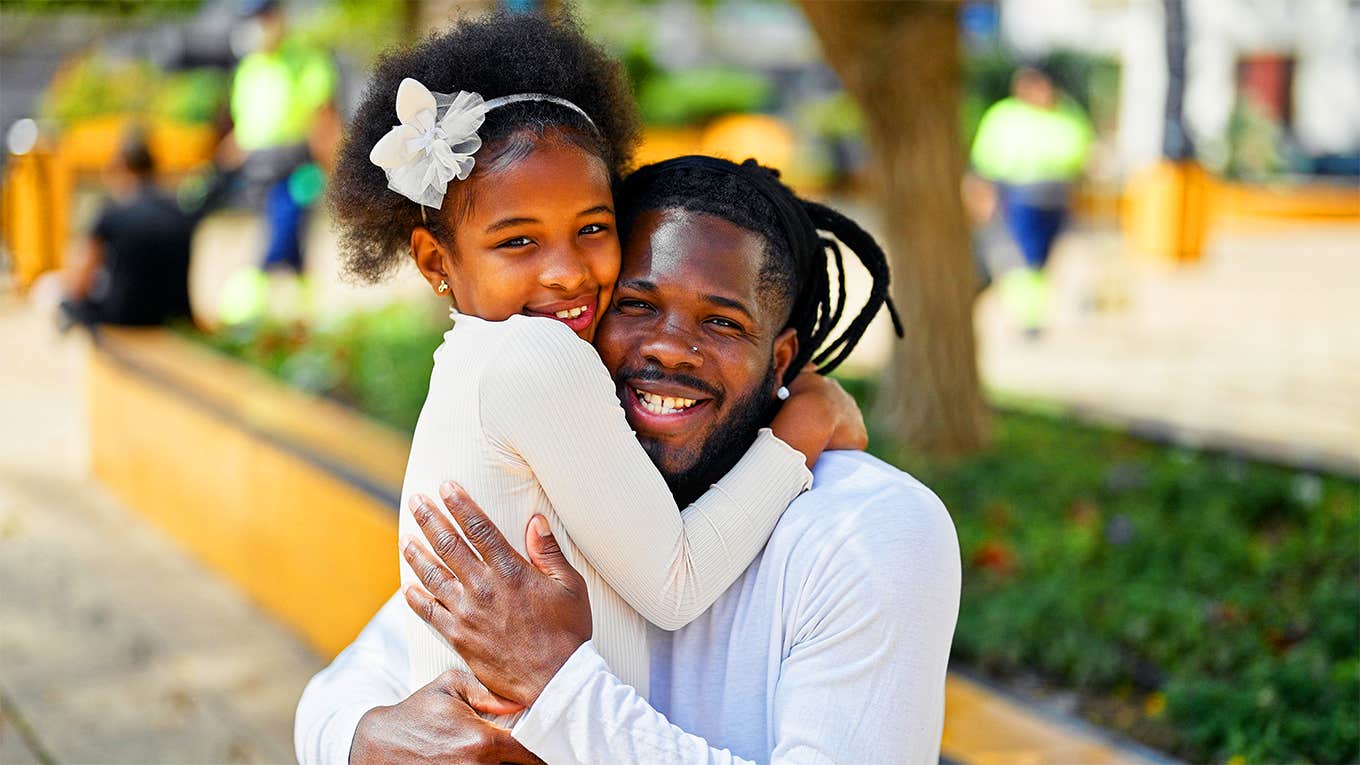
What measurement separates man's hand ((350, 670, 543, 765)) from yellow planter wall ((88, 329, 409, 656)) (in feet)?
8.16

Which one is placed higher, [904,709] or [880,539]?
[880,539]

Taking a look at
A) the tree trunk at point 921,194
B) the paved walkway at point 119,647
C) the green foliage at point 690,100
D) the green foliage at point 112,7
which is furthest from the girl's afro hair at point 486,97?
the green foliage at point 690,100

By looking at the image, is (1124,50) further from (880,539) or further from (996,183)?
(880,539)

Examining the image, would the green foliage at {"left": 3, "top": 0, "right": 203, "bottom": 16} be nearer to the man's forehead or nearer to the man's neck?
the man's forehead

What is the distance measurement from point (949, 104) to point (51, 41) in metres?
21.9

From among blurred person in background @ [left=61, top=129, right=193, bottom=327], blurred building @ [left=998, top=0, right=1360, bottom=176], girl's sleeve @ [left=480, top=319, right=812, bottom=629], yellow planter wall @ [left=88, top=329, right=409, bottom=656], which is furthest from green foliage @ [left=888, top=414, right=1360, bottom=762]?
blurred building @ [left=998, top=0, right=1360, bottom=176]

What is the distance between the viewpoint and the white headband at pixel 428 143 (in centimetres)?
211

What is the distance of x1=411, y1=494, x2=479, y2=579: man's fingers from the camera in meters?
1.92

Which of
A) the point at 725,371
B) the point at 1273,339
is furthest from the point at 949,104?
the point at 1273,339

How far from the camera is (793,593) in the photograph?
1956 millimetres

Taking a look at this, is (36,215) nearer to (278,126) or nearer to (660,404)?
(278,126)

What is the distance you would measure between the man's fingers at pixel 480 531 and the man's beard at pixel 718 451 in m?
0.26

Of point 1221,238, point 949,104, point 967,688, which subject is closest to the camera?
point 967,688

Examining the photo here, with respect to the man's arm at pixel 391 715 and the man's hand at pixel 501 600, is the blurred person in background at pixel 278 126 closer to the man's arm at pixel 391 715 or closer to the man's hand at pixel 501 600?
the man's arm at pixel 391 715
